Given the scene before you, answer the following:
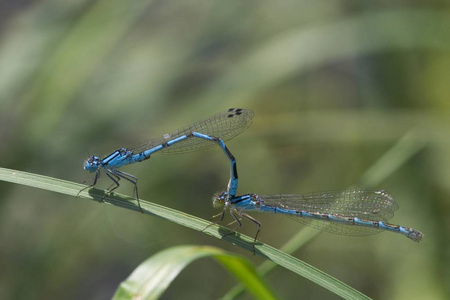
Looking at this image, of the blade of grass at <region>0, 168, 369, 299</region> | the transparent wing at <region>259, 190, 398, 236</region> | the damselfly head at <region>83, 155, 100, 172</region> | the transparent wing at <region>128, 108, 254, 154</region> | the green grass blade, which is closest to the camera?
the green grass blade

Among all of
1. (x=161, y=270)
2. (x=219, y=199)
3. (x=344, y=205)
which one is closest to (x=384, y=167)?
(x=344, y=205)

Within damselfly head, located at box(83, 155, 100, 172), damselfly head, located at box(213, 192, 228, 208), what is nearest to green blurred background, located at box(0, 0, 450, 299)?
damselfly head, located at box(83, 155, 100, 172)

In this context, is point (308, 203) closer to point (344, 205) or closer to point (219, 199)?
point (344, 205)

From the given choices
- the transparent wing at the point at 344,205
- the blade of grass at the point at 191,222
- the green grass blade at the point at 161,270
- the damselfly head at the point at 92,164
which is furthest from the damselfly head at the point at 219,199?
the green grass blade at the point at 161,270

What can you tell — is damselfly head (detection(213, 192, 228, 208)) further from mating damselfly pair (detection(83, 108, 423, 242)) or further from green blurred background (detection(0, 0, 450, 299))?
green blurred background (detection(0, 0, 450, 299))

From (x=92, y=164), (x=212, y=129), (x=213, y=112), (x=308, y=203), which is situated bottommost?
(x=92, y=164)

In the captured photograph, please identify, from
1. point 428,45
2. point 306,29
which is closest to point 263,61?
point 306,29

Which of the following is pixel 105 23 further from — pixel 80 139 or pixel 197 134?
pixel 197 134
